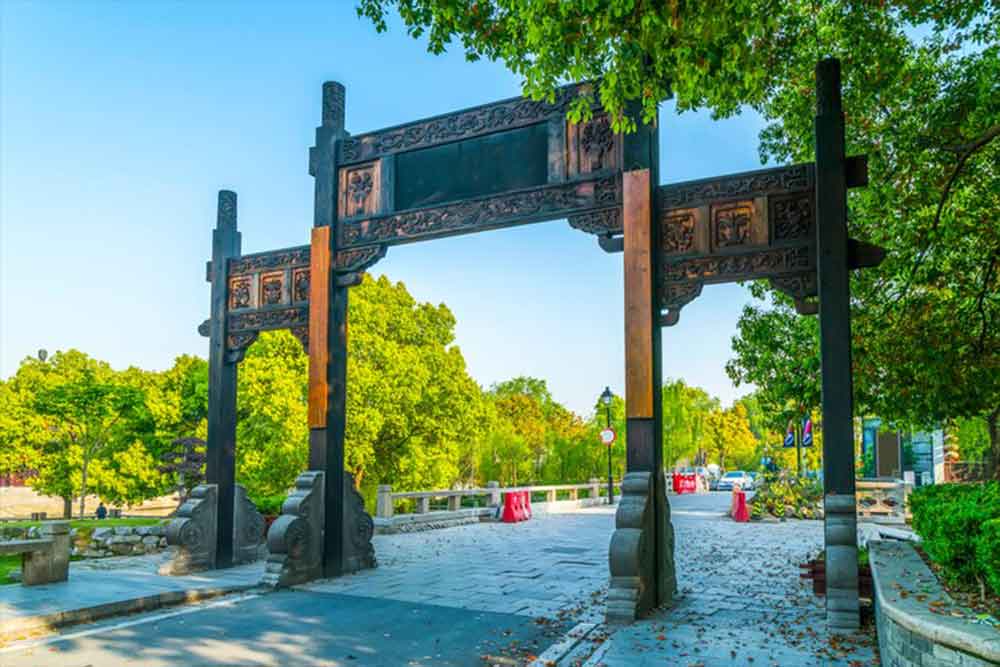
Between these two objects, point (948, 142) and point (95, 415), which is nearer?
point (948, 142)

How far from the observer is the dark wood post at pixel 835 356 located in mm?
6785

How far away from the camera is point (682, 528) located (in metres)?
18.5

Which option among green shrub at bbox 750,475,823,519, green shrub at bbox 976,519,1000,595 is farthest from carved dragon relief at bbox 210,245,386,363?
green shrub at bbox 750,475,823,519

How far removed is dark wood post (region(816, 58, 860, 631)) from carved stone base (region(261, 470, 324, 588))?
6.21 m

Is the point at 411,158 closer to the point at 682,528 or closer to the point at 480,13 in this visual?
the point at 480,13

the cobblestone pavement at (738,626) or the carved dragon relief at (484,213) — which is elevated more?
the carved dragon relief at (484,213)

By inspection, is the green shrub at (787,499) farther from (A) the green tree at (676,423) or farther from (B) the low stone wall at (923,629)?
(A) the green tree at (676,423)

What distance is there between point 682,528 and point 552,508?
730cm

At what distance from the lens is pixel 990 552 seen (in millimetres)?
4539

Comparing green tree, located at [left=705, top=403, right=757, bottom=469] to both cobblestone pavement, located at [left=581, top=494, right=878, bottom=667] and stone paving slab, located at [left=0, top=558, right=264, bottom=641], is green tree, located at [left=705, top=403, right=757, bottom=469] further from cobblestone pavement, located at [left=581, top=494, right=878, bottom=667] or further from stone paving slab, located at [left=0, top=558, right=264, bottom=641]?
stone paving slab, located at [left=0, top=558, right=264, bottom=641]

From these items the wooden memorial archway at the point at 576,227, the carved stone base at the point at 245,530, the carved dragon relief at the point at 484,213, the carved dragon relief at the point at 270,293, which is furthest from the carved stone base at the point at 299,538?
the carved dragon relief at the point at 484,213

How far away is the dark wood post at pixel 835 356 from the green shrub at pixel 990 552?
2.04m

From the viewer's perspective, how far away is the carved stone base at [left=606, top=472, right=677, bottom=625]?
725 centimetres

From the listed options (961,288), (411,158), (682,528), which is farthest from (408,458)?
(961,288)
